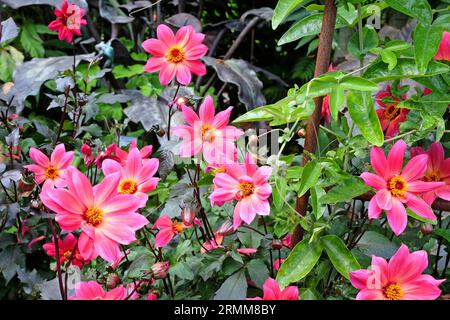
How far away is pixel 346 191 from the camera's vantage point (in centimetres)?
71

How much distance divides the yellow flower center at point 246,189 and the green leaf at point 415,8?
0.28m

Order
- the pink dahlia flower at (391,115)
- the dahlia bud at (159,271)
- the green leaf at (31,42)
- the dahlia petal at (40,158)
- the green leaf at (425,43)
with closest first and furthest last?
1. the green leaf at (425,43)
2. the dahlia bud at (159,271)
3. the pink dahlia flower at (391,115)
4. the dahlia petal at (40,158)
5. the green leaf at (31,42)

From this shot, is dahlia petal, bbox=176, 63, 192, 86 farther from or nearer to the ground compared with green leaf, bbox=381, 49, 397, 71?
nearer to the ground

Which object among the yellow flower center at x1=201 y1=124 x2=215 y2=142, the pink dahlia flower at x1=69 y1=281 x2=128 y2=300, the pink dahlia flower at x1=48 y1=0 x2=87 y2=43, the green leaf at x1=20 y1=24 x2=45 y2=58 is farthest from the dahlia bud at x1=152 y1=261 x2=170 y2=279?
the green leaf at x1=20 y1=24 x2=45 y2=58

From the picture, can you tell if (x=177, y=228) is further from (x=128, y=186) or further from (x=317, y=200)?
(x=317, y=200)

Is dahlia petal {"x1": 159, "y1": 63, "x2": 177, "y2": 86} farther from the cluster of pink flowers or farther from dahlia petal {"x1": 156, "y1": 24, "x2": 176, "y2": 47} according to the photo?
the cluster of pink flowers

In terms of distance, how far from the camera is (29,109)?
2176mm

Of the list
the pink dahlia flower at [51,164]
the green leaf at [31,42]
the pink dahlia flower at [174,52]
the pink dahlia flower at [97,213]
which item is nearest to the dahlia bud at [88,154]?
the pink dahlia flower at [51,164]

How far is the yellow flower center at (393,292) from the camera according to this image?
0.66m

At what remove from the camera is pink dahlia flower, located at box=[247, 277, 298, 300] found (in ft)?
2.27

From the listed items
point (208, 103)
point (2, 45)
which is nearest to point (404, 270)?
point (208, 103)

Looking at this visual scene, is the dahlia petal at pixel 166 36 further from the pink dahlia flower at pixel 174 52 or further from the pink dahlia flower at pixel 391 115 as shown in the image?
the pink dahlia flower at pixel 391 115

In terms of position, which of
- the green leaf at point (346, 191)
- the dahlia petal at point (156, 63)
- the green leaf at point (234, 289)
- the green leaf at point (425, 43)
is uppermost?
the green leaf at point (425, 43)

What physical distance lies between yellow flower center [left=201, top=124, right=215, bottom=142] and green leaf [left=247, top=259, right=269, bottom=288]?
194 mm
